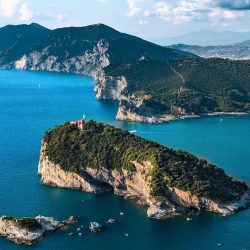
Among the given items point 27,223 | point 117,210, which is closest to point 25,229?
point 27,223

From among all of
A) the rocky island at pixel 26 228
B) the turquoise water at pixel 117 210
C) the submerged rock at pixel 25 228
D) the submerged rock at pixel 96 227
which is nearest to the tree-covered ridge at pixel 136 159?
the turquoise water at pixel 117 210

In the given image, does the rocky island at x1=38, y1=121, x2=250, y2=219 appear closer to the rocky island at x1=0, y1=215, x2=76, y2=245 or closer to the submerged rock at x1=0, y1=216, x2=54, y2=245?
the rocky island at x1=0, y1=215, x2=76, y2=245

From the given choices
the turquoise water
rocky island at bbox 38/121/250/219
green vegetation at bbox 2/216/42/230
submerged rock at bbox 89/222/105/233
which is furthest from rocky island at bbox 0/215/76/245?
rocky island at bbox 38/121/250/219

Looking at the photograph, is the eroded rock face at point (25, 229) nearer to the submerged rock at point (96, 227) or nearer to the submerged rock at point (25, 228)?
the submerged rock at point (25, 228)

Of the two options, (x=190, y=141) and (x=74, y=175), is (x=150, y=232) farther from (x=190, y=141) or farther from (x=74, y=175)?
(x=190, y=141)

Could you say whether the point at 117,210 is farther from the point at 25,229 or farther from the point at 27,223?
the point at 25,229

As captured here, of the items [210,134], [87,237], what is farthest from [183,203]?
[210,134]
